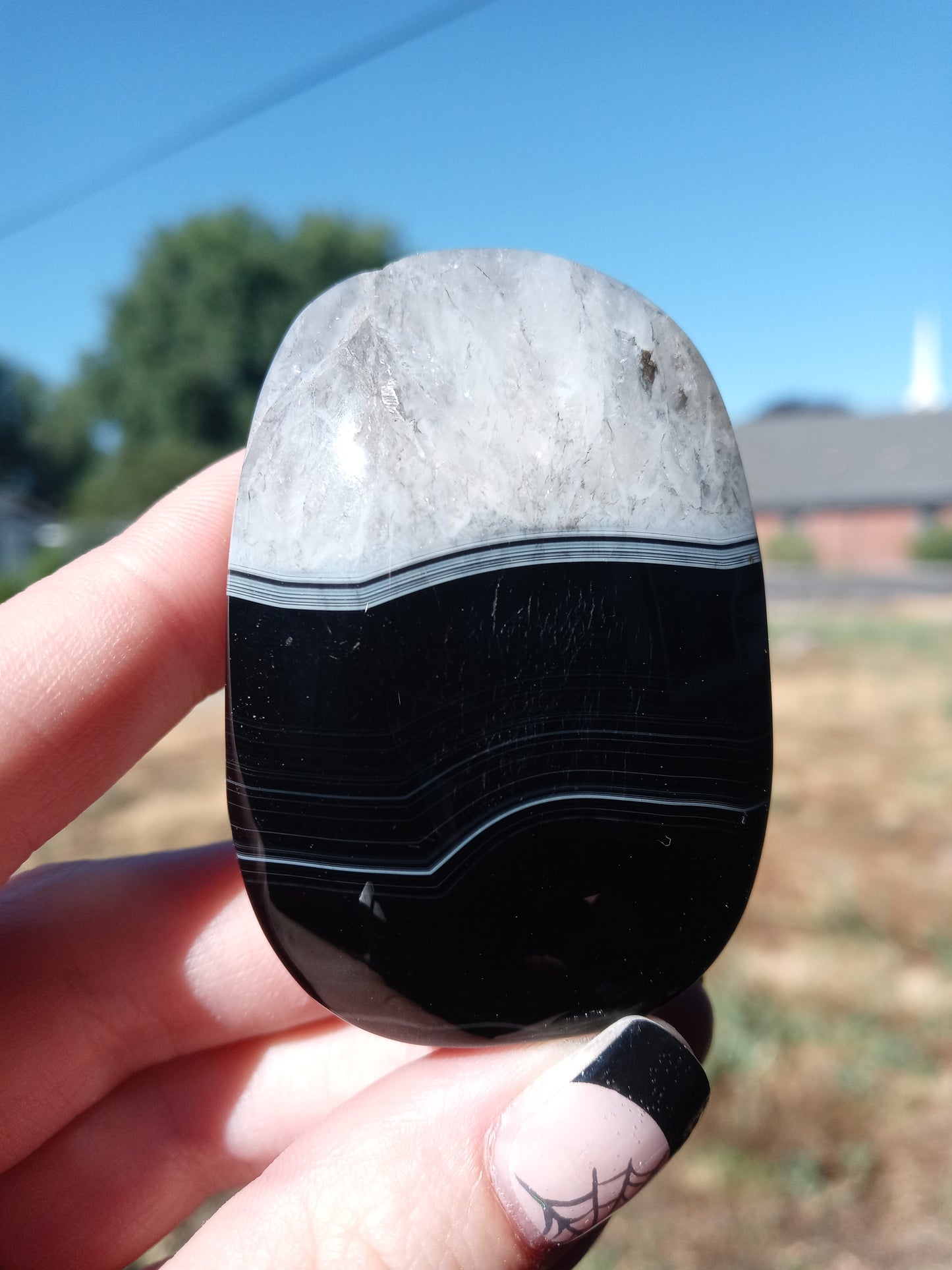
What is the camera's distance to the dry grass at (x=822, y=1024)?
181 cm

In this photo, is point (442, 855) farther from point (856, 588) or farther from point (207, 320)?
point (207, 320)

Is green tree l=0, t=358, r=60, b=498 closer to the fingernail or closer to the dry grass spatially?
the dry grass

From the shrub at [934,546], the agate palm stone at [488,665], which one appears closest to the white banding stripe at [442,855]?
the agate palm stone at [488,665]

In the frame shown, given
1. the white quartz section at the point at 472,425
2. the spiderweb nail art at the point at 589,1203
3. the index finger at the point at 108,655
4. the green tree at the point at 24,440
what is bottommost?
the spiderweb nail art at the point at 589,1203

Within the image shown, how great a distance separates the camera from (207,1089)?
125cm

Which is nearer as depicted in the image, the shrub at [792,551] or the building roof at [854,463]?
the shrub at [792,551]

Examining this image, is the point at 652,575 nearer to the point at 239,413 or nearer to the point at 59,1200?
the point at 59,1200

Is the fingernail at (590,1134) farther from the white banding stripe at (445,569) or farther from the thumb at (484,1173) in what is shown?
the white banding stripe at (445,569)

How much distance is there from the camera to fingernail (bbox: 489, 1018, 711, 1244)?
0.85 metres

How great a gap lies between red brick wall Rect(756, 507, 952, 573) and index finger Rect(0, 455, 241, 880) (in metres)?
21.9

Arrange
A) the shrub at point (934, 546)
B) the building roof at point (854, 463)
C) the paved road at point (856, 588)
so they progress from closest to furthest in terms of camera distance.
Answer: the paved road at point (856, 588)
the shrub at point (934, 546)
the building roof at point (854, 463)

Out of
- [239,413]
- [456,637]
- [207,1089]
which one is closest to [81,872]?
[207,1089]

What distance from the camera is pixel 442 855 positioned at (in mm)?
893

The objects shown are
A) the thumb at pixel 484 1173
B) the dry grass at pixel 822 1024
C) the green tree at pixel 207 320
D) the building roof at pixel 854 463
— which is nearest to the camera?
the thumb at pixel 484 1173
